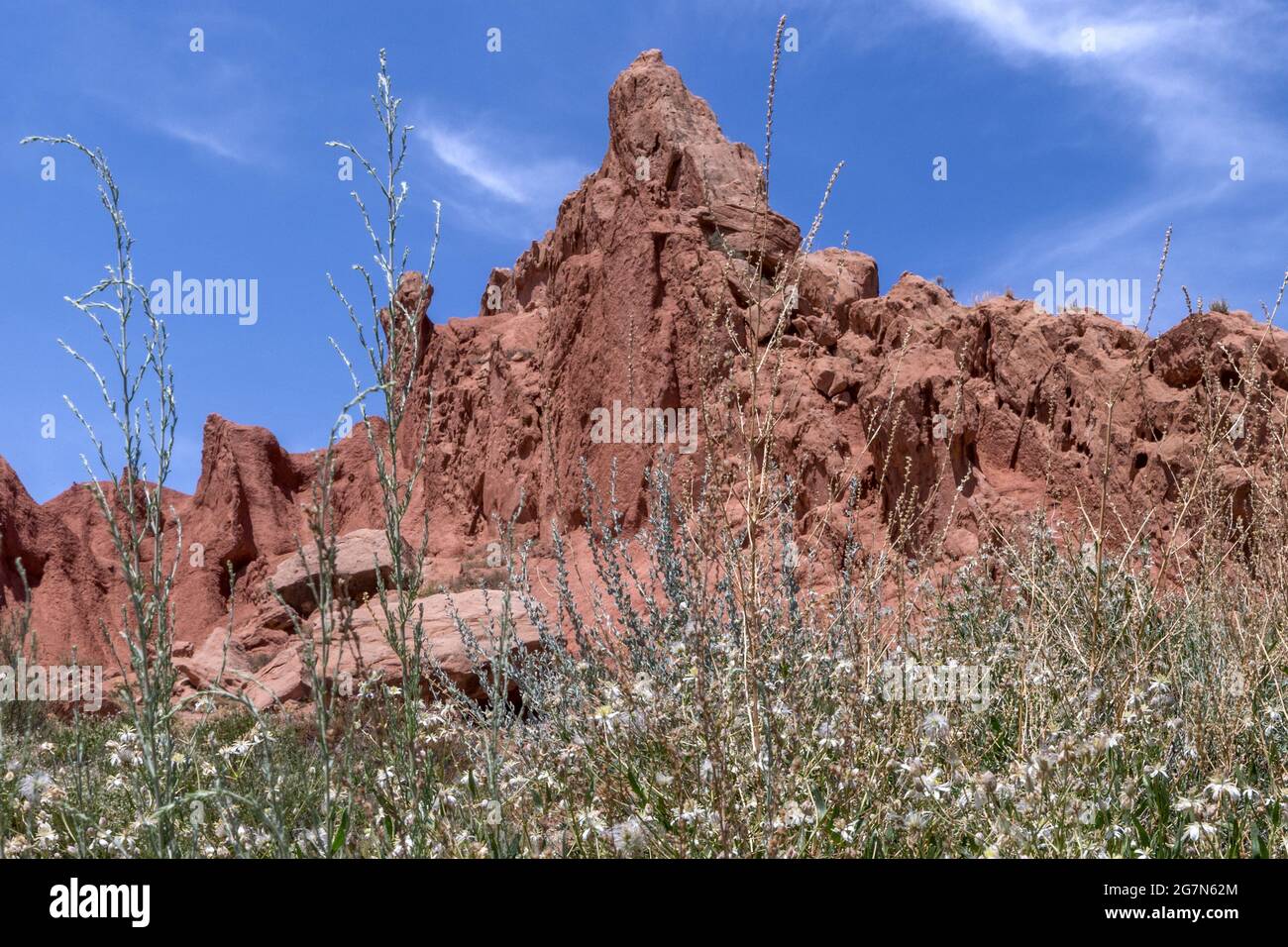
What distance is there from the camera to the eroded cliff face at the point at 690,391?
1541 centimetres

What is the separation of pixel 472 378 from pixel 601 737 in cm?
2861

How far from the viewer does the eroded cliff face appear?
15406 millimetres

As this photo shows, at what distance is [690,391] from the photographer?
20.6 metres

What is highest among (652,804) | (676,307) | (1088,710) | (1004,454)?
(676,307)

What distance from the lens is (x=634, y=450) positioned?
20.8 meters
